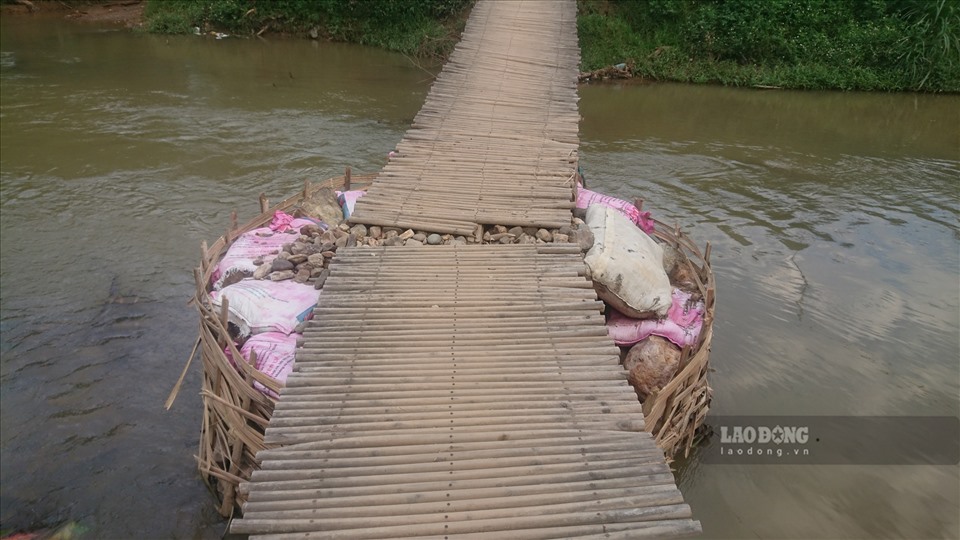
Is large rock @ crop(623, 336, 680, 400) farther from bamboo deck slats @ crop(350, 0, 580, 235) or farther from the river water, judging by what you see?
bamboo deck slats @ crop(350, 0, 580, 235)

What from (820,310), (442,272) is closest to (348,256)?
(442,272)

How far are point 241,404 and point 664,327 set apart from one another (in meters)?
2.63

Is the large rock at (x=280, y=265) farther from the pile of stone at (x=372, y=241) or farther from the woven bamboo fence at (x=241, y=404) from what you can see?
the woven bamboo fence at (x=241, y=404)

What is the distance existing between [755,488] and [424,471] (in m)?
2.88

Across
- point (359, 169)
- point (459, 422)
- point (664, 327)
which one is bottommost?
point (359, 169)

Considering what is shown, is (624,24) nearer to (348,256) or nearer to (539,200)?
(539,200)

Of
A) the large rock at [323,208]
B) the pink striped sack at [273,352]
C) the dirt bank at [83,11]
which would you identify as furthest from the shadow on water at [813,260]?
the dirt bank at [83,11]

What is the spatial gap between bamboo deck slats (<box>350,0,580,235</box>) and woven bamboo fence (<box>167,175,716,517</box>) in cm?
124

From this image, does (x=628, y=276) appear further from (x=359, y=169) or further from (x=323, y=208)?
(x=359, y=169)

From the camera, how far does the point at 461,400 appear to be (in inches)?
129

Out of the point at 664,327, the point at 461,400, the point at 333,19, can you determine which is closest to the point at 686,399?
the point at 664,327

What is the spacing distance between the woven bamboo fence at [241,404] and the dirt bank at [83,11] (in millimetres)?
14689

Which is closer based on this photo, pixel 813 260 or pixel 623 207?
pixel 623 207

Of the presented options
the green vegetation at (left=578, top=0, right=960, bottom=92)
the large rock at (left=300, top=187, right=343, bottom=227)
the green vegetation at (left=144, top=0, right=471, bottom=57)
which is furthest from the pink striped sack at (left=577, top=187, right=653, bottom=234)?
the green vegetation at (left=144, top=0, right=471, bottom=57)
